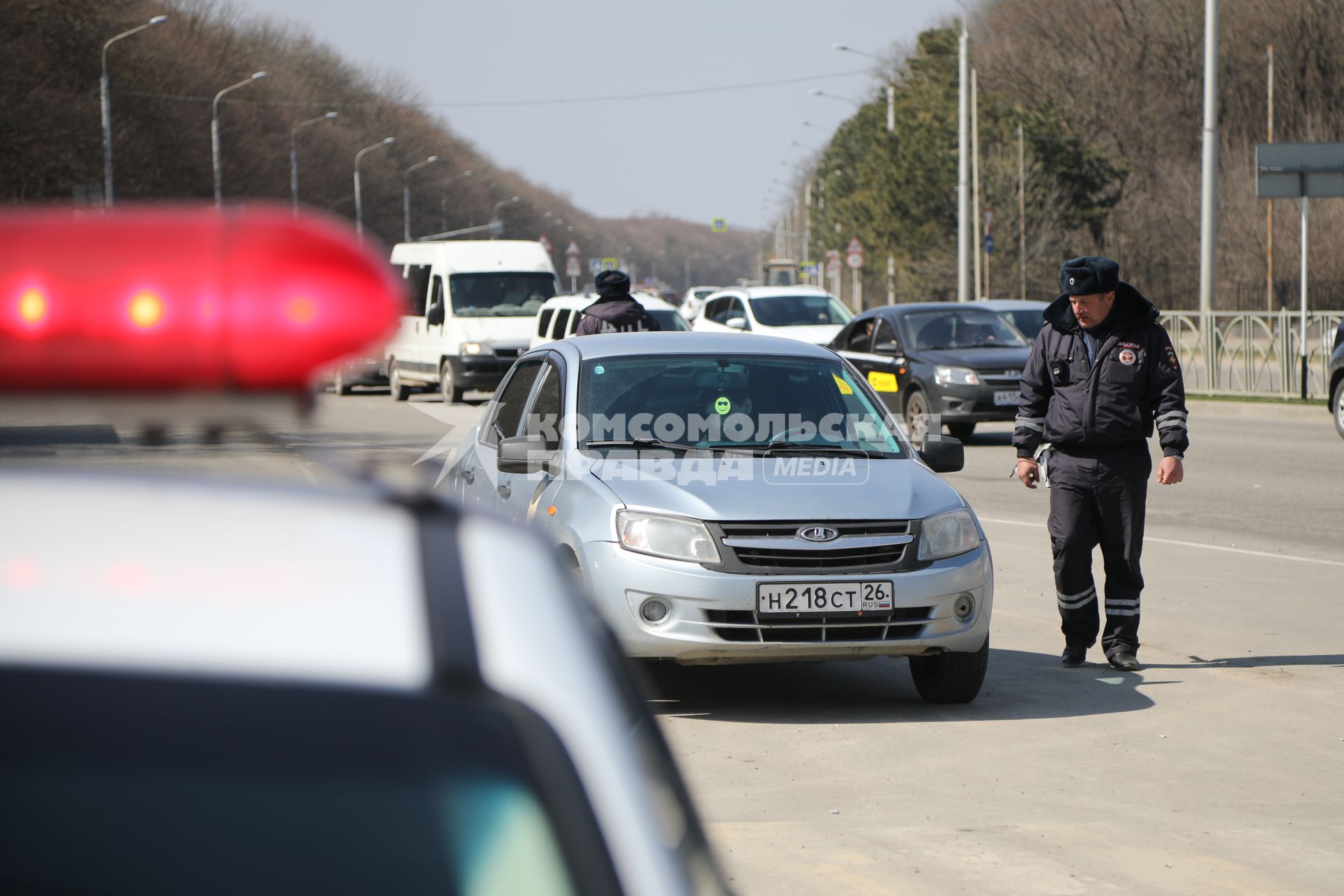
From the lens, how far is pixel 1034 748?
603cm

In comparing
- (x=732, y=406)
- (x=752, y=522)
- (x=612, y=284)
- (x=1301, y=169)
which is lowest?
(x=752, y=522)

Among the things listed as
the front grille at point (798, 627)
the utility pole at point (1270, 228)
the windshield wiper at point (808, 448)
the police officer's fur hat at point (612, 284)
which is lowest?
the front grille at point (798, 627)

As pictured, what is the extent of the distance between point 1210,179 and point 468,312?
12108 millimetres

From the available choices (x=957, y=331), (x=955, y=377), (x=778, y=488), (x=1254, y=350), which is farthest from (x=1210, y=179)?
(x=778, y=488)

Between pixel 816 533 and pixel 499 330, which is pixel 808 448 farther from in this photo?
pixel 499 330

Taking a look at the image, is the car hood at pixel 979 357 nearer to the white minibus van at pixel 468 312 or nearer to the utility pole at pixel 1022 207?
the white minibus van at pixel 468 312

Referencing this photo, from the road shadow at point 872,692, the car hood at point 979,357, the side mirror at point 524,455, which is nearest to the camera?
the road shadow at point 872,692

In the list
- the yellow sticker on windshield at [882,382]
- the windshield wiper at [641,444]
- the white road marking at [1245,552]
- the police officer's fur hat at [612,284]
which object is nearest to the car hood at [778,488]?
the windshield wiper at [641,444]

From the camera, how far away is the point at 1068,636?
751 cm

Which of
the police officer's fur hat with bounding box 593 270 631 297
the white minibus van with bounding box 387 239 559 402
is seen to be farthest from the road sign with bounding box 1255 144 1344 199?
the police officer's fur hat with bounding box 593 270 631 297

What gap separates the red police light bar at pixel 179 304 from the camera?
1083 millimetres

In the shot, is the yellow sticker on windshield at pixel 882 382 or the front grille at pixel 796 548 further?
the yellow sticker on windshield at pixel 882 382

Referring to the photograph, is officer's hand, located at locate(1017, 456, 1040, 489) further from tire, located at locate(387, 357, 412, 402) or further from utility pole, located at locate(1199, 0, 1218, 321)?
tire, located at locate(387, 357, 412, 402)

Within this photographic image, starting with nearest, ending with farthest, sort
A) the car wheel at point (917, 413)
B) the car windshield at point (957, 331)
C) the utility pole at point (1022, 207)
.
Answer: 1. the car wheel at point (917, 413)
2. the car windshield at point (957, 331)
3. the utility pole at point (1022, 207)
